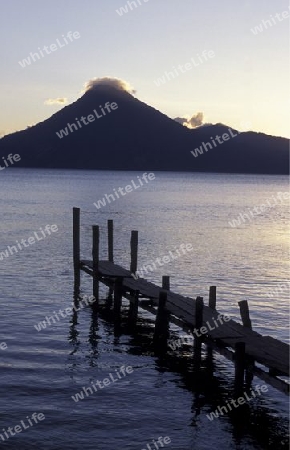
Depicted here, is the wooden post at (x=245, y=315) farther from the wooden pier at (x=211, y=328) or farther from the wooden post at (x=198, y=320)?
the wooden post at (x=198, y=320)

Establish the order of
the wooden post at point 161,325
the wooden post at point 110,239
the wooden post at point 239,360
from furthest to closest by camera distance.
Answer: the wooden post at point 110,239
the wooden post at point 161,325
the wooden post at point 239,360

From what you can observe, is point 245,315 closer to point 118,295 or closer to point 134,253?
point 118,295

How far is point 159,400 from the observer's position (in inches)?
650

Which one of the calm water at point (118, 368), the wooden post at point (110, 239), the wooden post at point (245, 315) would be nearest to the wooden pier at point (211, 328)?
the wooden post at point (245, 315)

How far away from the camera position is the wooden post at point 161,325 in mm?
20188

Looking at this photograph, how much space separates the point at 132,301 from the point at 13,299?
6.50m

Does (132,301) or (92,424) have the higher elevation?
(132,301)

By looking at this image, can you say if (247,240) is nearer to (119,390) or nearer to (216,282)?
(216,282)

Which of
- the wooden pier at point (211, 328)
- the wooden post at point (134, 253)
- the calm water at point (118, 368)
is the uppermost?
the wooden post at point (134, 253)

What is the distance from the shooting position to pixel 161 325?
20500mm

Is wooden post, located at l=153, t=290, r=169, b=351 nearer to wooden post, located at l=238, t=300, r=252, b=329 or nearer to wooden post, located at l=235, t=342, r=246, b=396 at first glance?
wooden post, located at l=238, t=300, r=252, b=329

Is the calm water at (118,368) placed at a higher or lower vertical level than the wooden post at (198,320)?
lower

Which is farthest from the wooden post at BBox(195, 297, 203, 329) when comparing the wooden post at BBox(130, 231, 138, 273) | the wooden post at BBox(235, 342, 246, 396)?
the wooden post at BBox(130, 231, 138, 273)

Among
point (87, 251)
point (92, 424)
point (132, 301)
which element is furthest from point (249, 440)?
point (87, 251)
